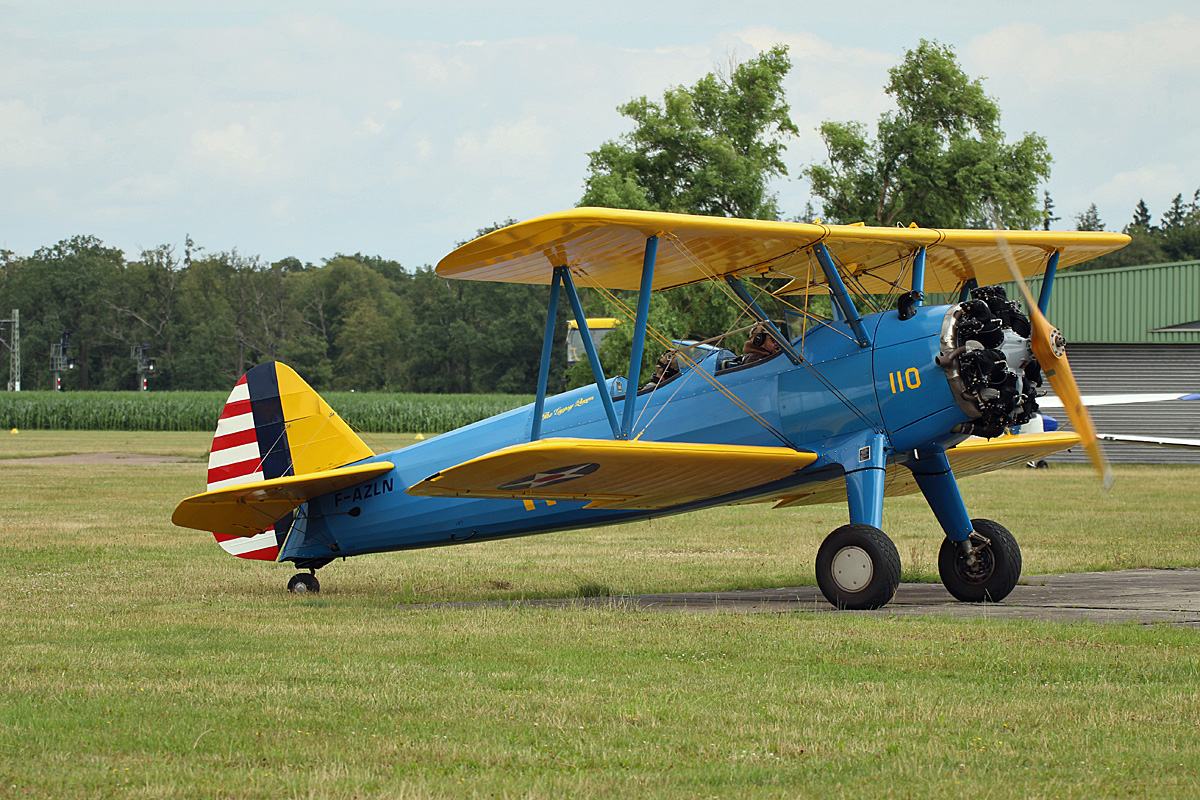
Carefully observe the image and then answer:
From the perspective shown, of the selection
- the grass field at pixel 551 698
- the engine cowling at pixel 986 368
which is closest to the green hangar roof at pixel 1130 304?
the grass field at pixel 551 698

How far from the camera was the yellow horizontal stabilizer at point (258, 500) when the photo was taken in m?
10.2

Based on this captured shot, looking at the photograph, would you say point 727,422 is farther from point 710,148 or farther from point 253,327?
point 253,327

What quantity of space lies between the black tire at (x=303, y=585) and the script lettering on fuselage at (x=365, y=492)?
0.77 meters

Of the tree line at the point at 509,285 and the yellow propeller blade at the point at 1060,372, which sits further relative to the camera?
the tree line at the point at 509,285

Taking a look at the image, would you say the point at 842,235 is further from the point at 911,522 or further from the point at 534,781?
the point at 911,522

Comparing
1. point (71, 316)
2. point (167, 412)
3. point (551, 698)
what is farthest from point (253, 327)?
point (551, 698)

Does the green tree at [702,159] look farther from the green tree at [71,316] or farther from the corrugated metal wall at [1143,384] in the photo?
the green tree at [71,316]

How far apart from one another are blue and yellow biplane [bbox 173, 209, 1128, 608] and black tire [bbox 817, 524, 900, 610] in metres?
0.02

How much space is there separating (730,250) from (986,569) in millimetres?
3408

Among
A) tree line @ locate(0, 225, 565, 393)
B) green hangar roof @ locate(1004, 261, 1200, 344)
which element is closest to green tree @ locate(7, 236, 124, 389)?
tree line @ locate(0, 225, 565, 393)

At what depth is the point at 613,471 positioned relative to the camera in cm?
904

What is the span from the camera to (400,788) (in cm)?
423

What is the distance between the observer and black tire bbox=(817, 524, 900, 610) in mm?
8703

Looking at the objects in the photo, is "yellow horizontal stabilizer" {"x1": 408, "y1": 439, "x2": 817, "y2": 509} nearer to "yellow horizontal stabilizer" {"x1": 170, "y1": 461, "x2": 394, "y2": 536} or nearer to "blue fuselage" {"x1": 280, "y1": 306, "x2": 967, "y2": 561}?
"blue fuselage" {"x1": 280, "y1": 306, "x2": 967, "y2": 561}
